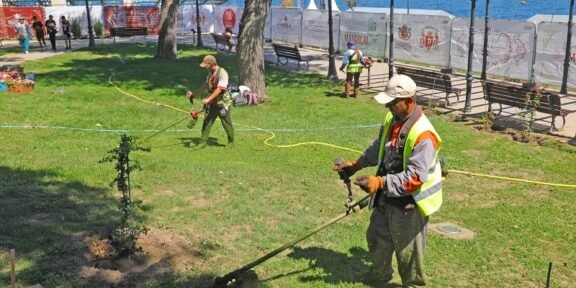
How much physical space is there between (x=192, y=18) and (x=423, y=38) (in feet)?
68.8

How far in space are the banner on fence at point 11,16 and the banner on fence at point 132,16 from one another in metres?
4.00

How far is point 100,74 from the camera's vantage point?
19.4m

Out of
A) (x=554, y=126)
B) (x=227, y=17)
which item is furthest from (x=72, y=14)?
(x=554, y=126)

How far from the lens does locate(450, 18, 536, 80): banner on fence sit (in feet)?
53.5

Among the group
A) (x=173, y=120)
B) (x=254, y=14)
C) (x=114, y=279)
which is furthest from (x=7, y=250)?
(x=254, y=14)

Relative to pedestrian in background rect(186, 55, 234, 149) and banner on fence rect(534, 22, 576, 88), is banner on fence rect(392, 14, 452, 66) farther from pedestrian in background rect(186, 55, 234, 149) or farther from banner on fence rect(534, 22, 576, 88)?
pedestrian in background rect(186, 55, 234, 149)

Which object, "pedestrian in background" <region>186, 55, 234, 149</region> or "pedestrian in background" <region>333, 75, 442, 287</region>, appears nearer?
"pedestrian in background" <region>333, 75, 442, 287</region>

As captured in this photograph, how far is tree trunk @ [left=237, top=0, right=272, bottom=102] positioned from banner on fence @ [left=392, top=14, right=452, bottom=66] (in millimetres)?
6945

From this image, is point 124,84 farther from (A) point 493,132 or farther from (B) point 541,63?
(B) point 541,63

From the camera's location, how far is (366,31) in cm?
2216

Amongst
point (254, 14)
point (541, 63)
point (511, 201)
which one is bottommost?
point (511, 201)

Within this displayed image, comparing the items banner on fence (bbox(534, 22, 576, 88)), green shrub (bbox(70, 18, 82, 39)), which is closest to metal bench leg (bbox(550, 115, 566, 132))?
banner on fence (bbox(534, 22, 576, 88))

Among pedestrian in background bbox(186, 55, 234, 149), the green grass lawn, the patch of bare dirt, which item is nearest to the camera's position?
the patch of bare dirt

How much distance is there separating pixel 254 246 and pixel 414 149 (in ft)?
8.05
